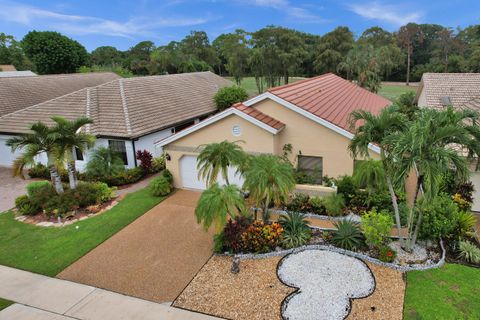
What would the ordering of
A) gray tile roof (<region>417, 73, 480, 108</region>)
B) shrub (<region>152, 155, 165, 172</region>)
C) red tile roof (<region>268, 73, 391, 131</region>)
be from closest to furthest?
red tile roof (<region>268, 73, 391, 131</region>)
gray tile roof (<region>417, 73, 480, 108</region>)
shrub (<region>152, 155, 165, 172</region>)

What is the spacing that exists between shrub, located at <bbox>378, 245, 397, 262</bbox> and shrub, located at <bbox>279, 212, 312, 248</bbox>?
2387 mm

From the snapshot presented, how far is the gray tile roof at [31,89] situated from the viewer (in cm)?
2719

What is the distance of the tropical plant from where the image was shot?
18578 mm

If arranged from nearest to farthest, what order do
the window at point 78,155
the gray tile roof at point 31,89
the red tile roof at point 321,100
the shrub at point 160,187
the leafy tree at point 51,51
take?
the red tile roof at point 321,100 → the shrub at point 160,187 → the window at point 78,155 → the gray tile roof at point 31,89 → the leafy tree at point 51,51

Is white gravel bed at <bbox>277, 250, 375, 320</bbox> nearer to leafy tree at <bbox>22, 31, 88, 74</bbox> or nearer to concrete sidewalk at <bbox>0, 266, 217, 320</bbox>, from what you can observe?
concrete sidewalk at <bbox>0, 266, 217, 320</bbox>

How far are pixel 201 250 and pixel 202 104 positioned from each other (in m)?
20.0

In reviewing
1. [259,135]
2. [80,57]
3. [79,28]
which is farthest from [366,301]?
[80,57]

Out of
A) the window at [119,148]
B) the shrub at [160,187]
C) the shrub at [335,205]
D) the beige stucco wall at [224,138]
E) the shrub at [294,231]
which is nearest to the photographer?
the shrub at [294,231]

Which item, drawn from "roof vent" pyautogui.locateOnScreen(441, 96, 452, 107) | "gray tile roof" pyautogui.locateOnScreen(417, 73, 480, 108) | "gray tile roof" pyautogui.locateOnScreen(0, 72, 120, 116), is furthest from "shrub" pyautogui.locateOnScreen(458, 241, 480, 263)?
"gray tile roof" pyautogui.locateOnScreen(0, 72, 120, 116)

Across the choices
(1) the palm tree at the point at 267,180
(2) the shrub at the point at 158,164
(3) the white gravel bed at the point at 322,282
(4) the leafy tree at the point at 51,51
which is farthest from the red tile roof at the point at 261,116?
(4) the leafy tree at the point at 51,51

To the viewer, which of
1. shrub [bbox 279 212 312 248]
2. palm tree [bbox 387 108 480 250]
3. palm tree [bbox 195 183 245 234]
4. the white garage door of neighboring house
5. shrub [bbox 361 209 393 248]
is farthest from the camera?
the white garage door of neighboring house

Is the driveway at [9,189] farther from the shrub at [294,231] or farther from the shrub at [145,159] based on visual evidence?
the shrub at [294,231]

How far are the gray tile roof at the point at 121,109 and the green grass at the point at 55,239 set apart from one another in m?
5.98

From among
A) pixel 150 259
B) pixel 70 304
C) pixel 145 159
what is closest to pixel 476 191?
pixel 150 259
